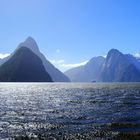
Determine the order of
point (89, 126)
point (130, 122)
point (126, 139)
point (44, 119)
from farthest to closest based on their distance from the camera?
point (44, 119) → point (130, 122) → point (89, 126) → point (126, 139)

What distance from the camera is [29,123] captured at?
44656 millimetres

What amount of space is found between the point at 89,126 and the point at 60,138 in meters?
8.41

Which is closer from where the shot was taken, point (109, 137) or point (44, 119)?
point (109, 137)

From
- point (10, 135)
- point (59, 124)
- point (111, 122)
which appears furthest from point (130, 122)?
point (10, 135)

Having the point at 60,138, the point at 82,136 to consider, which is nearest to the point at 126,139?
the point at 82,136

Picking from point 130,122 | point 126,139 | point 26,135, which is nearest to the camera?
point 126,139

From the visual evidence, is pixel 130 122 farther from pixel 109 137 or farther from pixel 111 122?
→ pixel 109 137

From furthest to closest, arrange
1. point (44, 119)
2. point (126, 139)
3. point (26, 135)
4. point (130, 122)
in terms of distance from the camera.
→ point (44, 119) < point (130, 122) < point (26, 135) < point (126, 139)

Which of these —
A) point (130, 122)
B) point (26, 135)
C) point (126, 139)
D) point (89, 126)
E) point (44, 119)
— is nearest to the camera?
point (126, 139)

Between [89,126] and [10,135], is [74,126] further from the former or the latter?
[10,135]

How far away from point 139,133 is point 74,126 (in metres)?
9.55

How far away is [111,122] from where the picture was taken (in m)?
44.6

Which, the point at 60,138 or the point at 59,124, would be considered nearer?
the point at 60,138

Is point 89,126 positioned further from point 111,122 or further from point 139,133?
point 139,133
